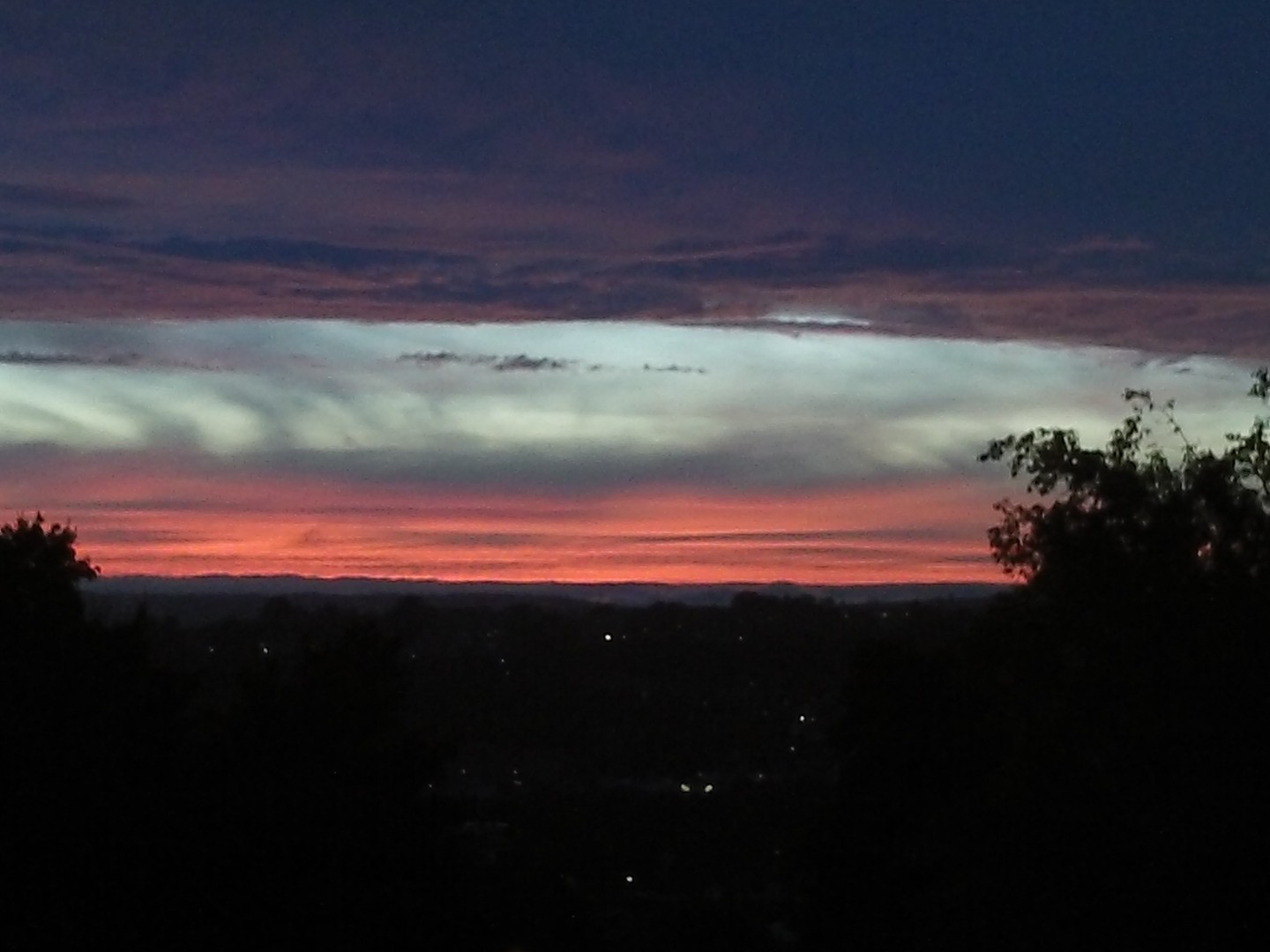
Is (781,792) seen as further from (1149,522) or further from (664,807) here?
(1149,522)

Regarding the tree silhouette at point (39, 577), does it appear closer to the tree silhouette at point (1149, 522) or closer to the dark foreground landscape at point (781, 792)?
the dark foreground landscape at point (781, 792)

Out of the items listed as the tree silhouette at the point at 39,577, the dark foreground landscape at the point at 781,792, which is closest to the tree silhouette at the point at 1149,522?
the dark foreground landscape at the point at 781,792

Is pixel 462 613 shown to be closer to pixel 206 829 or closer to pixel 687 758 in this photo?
pixel 687 758

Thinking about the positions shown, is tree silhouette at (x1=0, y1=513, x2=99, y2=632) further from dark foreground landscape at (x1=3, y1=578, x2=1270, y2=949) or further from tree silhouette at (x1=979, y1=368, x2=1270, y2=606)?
tree silhouette at (x1=979, y1=368, x2=1270, y2=606)

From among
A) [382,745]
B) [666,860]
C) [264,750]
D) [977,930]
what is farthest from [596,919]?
[977,930]

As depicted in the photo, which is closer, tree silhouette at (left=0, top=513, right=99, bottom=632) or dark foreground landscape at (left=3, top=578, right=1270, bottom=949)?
dark foreground landscape at (left=3, top=578, right=1270, bottom=949)

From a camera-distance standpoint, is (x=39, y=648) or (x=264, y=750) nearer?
(x=39, y=648)

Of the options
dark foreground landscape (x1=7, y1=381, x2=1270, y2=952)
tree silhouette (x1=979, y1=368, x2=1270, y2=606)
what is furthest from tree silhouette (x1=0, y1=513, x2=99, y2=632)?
tree silhouette (x1=979, y1=368, x2=1270, y2=606)

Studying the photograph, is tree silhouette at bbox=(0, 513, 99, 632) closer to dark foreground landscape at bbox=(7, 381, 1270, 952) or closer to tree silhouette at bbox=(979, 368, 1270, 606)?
dark foreground landscape at bbox=(7, 381, 1270, 952)
